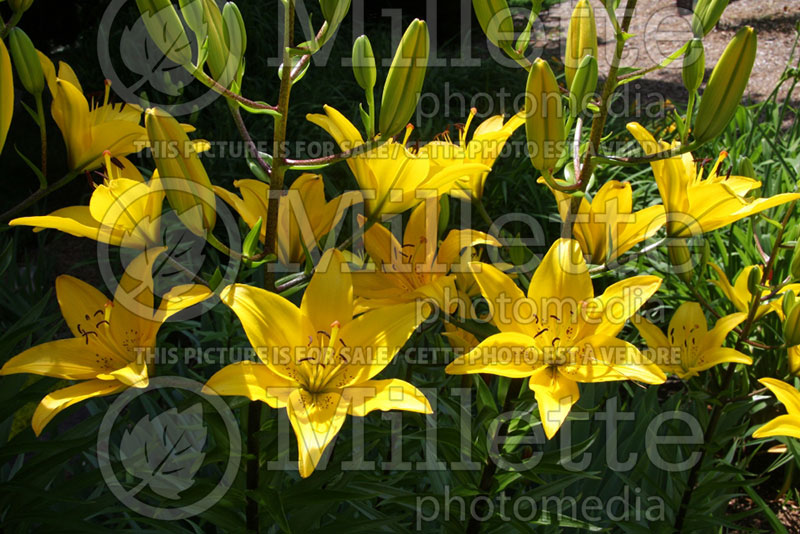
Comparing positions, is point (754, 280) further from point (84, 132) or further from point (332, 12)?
point (84, 132)

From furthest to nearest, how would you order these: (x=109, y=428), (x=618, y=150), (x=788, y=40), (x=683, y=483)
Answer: (x=788, y=40) → (x=618, y=150) → (x=683, y=483) → (x=109, y=428)

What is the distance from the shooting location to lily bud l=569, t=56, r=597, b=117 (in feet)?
2.44

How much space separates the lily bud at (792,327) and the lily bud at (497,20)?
59 cm

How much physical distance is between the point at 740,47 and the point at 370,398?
1.98ft

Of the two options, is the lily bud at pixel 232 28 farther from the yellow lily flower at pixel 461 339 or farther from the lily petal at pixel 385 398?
the yellow lily flower at pixel 461 339

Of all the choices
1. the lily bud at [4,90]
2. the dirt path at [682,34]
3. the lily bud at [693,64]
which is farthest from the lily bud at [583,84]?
the dirt path at [682,34]

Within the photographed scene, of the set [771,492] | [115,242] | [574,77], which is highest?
[574,77]

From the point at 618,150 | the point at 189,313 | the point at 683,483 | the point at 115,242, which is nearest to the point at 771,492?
the point at 683,483

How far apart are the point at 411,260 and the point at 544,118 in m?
0.26

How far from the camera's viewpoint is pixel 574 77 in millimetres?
777

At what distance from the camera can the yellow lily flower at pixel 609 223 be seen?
837 mm

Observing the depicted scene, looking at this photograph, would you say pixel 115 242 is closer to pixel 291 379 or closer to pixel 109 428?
pixel 291 379

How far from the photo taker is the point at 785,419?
833 millimetres

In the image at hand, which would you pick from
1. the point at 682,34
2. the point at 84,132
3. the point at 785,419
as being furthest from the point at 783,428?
the point at 682,34
